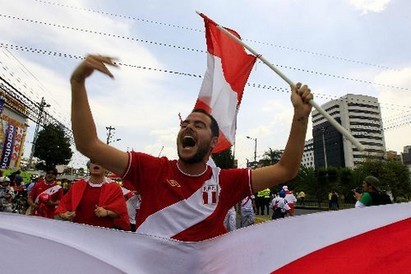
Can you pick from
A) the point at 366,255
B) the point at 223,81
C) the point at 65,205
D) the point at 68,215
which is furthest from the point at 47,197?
the point at 366,255

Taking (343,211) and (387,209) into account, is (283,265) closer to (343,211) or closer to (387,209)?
(343,211)

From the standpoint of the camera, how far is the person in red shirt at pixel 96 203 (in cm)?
440

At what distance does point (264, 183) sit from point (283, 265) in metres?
1.01

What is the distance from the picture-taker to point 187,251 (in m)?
1.57

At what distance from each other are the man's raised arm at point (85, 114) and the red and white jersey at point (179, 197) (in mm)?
244

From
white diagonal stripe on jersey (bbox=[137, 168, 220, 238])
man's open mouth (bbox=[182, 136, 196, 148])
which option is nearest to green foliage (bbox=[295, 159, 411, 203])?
man's open mouth (bbox=[182, 136, 196, 148])

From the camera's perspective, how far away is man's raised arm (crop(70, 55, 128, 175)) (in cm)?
186

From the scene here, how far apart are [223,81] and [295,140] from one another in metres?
1.89

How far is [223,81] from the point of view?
4.07 meters

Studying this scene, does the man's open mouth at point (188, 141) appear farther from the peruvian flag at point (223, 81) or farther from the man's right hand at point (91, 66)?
the peruvian flag at point (223, 81)

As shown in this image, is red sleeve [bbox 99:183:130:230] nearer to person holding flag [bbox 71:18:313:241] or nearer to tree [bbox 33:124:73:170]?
person holding flag [bbox 71:18:313:241]

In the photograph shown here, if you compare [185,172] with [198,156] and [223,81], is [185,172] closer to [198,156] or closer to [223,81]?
[198,156]

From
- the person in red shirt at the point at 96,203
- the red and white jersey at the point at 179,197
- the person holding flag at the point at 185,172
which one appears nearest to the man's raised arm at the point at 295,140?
the person holding flag at the point at 185,172

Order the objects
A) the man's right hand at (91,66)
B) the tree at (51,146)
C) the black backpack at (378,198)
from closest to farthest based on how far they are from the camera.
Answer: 1. the man's right hand at (91,66)
2. the black backpack at (378,198)
3. the tree at (51,146)
